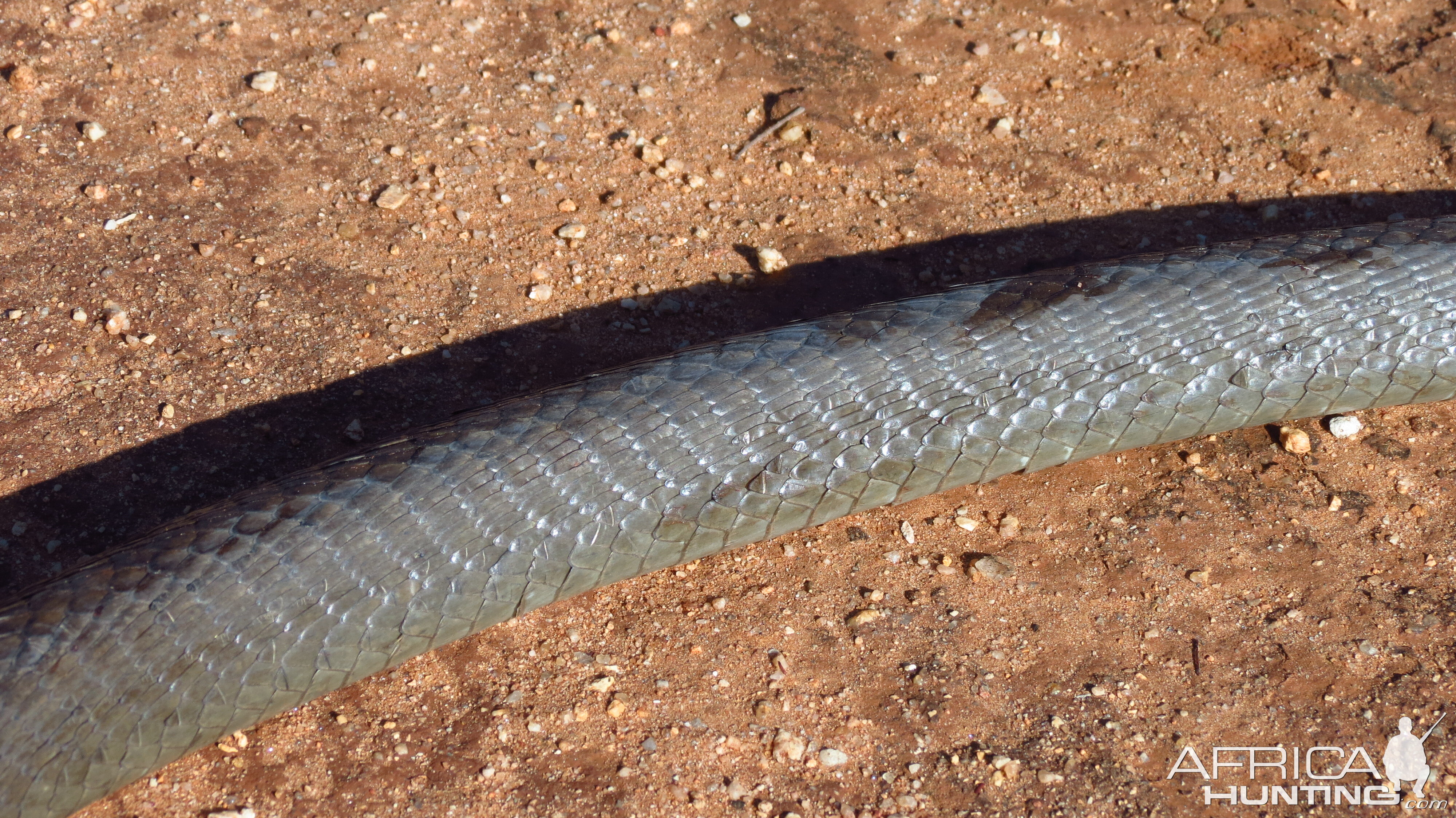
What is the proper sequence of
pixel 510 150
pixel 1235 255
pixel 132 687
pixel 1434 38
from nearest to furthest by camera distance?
pixel 132 687, pixel 1235 255, pixel 510 150, pixel 1434 38

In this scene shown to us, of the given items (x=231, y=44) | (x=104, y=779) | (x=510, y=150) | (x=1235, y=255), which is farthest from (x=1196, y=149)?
(x=104, y=779)

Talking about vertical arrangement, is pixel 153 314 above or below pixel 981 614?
above

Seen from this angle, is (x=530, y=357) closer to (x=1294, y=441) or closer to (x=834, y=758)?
(x=834, y=758)

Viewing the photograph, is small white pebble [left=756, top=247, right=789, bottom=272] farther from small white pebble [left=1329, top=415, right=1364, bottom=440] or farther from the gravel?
small white pebble [left=1329, top=415, right=1364, bottom=440]

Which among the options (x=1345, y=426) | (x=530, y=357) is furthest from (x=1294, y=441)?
(x=530, y=357)

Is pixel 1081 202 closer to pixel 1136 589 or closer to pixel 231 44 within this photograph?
pixel 1136 589

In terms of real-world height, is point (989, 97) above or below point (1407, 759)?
above
